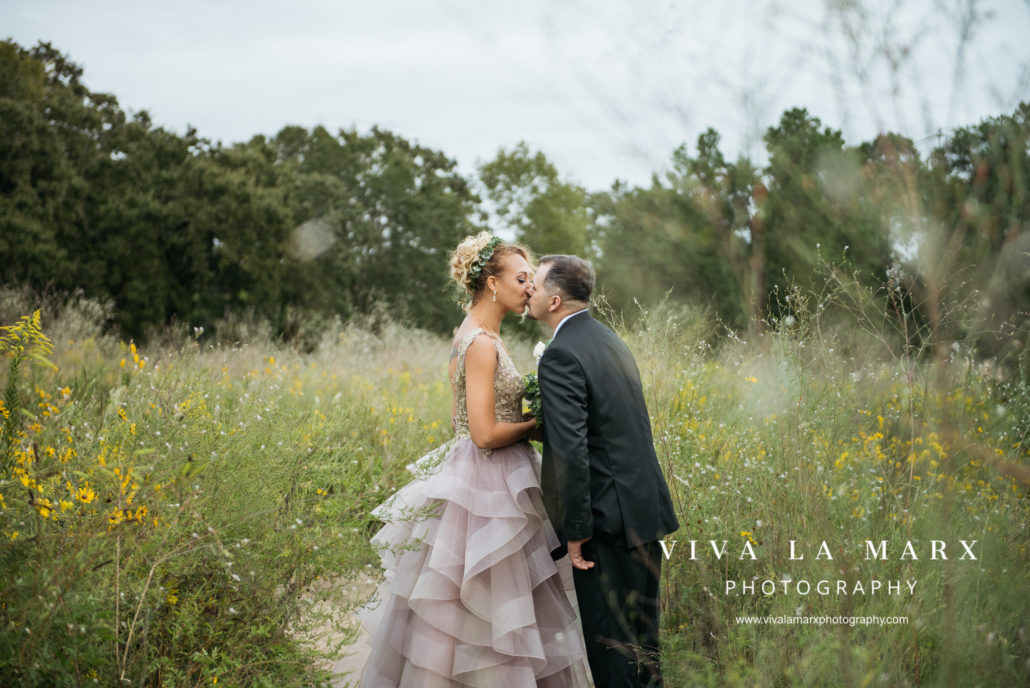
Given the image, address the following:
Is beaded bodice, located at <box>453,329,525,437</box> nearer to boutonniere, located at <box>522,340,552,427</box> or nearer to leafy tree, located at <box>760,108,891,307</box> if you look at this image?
boutonniere, located at <box>522,340,552,427</box>

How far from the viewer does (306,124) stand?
89.5 ft

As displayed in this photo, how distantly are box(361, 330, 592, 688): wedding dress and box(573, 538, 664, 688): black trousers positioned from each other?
0.39ft

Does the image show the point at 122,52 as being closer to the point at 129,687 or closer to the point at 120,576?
the point at 120,576

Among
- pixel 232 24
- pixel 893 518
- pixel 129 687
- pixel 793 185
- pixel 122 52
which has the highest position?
pixel 122 52

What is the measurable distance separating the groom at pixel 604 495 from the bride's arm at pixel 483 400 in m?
0.23

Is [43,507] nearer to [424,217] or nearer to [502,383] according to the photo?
[502,383]

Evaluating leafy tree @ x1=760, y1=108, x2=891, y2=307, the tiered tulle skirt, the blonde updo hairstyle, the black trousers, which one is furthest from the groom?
leafy tree @ x1=760, y1=108, x2=891, y2=307

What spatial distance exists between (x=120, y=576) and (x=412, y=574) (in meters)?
1.11

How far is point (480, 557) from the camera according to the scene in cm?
274

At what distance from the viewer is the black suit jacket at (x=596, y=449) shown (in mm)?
2713

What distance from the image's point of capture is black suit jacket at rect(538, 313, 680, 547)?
2.71 metres

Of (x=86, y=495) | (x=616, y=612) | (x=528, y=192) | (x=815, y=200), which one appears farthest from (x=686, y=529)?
(x=528, y=192)

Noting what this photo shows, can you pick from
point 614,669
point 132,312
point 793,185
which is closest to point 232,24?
point 793,185

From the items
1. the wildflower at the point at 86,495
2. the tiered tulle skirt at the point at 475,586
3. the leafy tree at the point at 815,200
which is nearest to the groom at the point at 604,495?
the tiered tulle skirt at the point at 475,586
